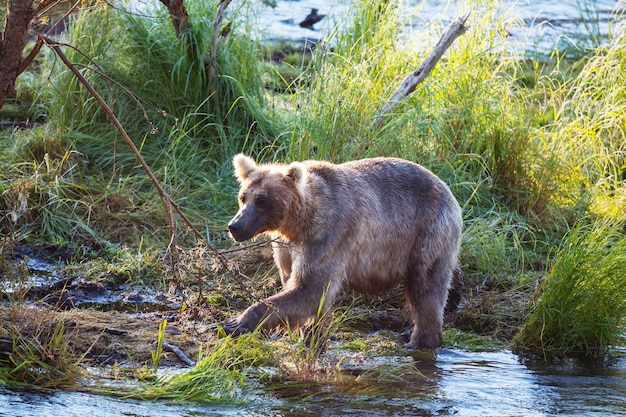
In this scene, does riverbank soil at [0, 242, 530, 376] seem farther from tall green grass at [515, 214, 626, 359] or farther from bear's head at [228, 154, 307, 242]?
tall green grass at [515, 214, 626, 359]

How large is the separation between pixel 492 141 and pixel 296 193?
2.99 meters

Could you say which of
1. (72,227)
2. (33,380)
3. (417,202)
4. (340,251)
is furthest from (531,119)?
(33,380)

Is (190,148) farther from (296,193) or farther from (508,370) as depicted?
(508,370)

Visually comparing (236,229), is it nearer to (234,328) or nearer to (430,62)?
(234,328)

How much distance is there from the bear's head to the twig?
645 millimetres

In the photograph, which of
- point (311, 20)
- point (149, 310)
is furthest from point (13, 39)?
point (311, 20)

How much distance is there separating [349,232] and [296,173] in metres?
0.49

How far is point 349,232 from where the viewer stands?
16.8ft

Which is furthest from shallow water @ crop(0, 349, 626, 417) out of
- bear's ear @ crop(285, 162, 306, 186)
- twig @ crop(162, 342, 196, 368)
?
bear's ear @ crop(285, 162, 306, 186)

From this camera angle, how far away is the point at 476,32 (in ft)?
26.4

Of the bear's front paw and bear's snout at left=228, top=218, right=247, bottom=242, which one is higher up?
bear's snout at left=228, top=218, right=247, bottom=242

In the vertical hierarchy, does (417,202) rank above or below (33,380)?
above

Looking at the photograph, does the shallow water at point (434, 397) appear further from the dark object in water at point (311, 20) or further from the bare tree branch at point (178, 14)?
the dark object in water at point (311, 20)

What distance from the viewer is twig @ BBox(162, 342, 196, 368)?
181 inches
